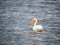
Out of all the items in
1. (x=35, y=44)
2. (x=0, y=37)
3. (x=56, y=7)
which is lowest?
(x=35, y=44)

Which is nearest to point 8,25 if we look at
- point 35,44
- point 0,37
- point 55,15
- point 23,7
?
point 0,37

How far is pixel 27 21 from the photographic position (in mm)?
1979

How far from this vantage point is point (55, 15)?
200 centimetres

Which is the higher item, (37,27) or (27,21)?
(27,21)

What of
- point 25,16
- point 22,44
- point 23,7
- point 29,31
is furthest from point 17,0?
point 22,44

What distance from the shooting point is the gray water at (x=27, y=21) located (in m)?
1.90

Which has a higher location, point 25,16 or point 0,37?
point 25,16

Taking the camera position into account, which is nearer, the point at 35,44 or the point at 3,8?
the point at 35,44

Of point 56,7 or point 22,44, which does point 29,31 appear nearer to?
point 22,44

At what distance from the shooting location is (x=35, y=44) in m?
1.87

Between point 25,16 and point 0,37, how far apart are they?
46cm

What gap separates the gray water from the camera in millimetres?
1903

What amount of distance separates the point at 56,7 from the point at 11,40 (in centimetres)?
80

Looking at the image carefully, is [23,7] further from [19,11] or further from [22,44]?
[22,44]
